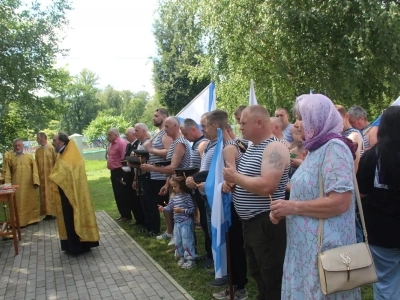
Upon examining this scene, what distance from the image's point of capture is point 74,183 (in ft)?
19.7

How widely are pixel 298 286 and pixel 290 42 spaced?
11201 millimetres

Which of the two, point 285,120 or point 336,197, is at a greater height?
point 285,120

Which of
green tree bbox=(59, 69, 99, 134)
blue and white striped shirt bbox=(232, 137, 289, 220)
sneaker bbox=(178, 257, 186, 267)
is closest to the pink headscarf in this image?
blue and white striped shirt bbox=(232, 137, 289, 220)

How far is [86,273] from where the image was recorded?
532 cm

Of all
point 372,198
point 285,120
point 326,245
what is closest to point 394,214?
point 372,198

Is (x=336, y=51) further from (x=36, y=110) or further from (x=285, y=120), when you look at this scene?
(x=36, y=110)

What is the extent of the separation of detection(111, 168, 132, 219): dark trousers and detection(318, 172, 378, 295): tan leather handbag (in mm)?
6232

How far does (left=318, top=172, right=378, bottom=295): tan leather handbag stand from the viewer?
6.96 feet

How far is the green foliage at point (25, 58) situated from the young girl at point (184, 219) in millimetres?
7028

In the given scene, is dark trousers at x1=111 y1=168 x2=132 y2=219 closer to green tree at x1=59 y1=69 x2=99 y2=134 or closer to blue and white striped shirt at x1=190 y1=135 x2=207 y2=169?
blue and white striped shirt at x1=190 y1=135 x2=207 y2=169

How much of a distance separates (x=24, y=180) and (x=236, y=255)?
637 cm

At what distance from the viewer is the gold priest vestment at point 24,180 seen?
8.68m

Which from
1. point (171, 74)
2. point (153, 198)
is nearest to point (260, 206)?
point (153, 198)

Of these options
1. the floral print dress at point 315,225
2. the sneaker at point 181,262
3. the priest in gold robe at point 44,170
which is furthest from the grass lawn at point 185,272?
the priest in gold robe at point 44,170
